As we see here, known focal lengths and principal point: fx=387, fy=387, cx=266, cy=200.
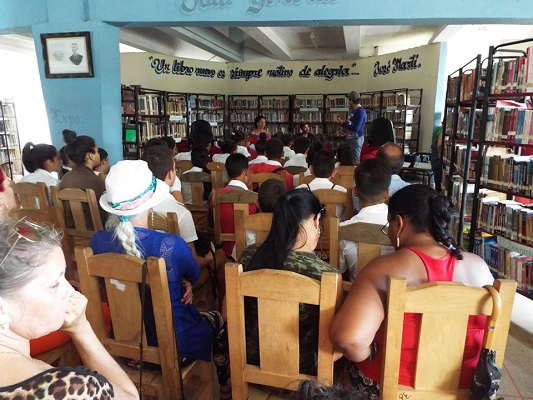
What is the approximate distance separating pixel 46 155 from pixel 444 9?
4.10 m

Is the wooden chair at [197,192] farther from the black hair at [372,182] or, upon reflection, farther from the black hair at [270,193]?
the black hair at [372,182]

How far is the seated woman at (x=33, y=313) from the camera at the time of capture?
720 mm

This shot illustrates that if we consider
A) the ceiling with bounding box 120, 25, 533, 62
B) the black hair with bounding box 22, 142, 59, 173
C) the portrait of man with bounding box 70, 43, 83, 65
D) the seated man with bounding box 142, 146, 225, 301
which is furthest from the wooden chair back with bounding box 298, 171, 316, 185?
the ceiling with bounding box 120, 25, 533, 62

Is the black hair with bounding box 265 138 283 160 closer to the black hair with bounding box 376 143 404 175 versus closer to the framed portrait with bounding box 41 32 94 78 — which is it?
the black hair with bounding box 376 143 404 175

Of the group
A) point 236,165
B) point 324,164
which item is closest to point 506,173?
point 324,164

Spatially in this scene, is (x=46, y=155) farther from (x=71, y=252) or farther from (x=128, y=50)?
(x=128, y=50)

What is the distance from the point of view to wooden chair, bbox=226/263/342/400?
115cm

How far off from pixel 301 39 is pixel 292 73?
1134 millimetres

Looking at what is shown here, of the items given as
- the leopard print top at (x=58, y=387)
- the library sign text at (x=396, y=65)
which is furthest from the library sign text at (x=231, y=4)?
the library sign text at (x=396, y=65)

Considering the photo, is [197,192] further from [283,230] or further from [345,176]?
[283,230]

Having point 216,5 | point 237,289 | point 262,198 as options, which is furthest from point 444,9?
point 237,289

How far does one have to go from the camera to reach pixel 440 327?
1.10 meters

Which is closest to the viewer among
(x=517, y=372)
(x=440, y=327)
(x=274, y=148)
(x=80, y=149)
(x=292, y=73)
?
(x=440, y=327)

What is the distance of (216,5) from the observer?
4281 millimetres
